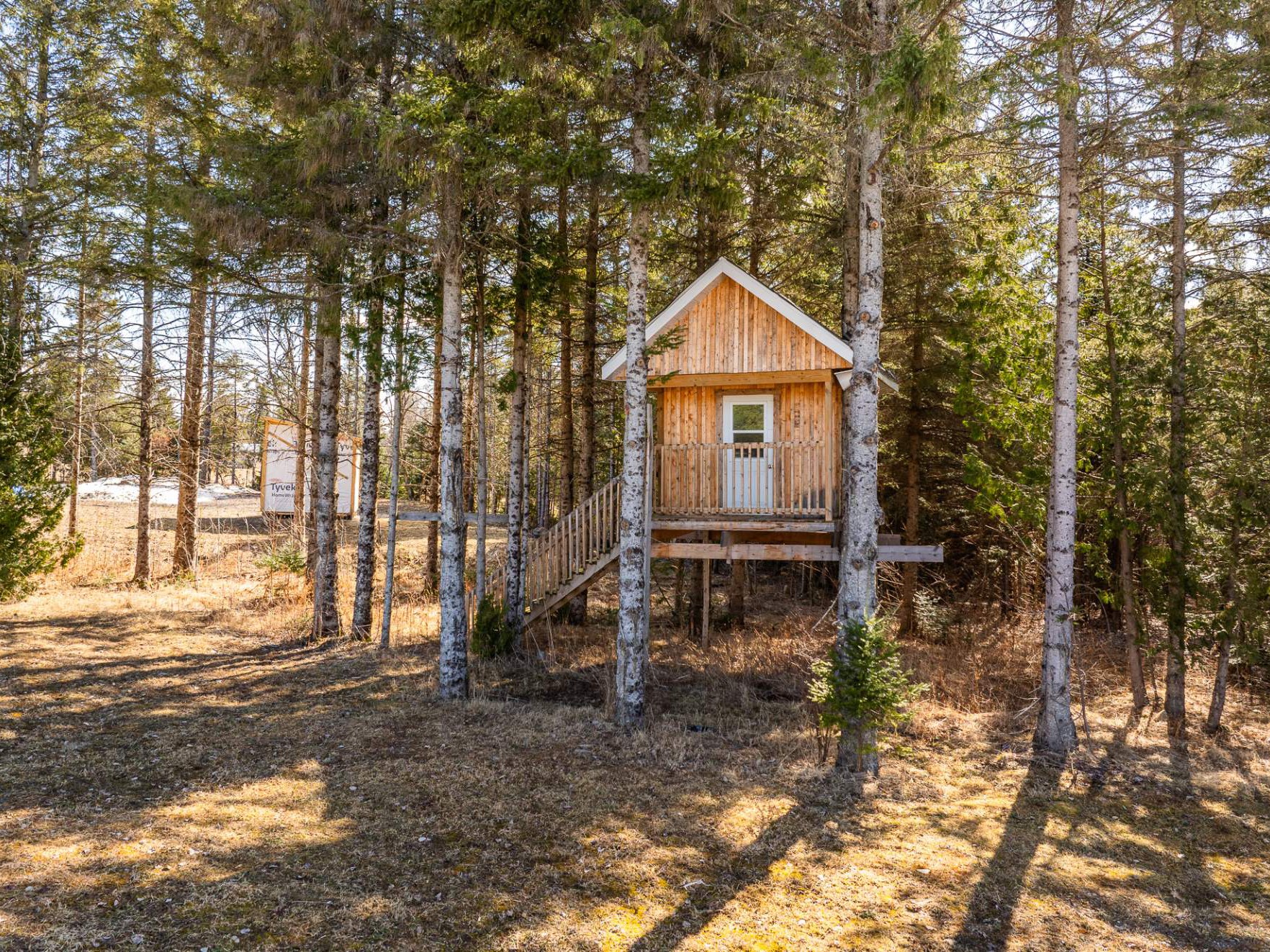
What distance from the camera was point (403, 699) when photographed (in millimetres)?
10070

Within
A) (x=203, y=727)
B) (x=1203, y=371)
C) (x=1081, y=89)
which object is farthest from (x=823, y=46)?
(x=203, y=727)

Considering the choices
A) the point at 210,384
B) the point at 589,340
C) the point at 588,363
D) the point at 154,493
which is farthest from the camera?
the point at 154,493

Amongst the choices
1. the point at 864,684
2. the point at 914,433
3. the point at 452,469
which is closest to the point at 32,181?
the point at 452,469

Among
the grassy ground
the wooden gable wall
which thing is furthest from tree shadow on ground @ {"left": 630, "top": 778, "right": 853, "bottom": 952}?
the wooden gable wall

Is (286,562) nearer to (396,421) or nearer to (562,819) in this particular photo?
(396,421)

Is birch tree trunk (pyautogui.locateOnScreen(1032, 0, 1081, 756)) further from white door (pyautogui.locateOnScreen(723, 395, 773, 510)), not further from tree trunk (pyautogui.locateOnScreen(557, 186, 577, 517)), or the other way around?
tree trunk (pyautogui.locateOnScreen(557, 186, 577, 517))

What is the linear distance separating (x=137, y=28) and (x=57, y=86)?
219 cm

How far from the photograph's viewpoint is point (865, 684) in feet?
24.1

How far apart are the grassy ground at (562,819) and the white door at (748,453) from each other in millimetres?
3196

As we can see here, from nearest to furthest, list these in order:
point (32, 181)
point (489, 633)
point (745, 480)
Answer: point (489, 633)
point (745, 480)
point (32, 181)

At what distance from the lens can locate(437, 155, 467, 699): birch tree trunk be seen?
9.98 m

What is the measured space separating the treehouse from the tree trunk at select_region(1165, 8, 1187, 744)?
4.25 metres

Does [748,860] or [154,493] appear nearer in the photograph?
[748,860]

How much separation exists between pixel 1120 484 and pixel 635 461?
7562 millimetres
